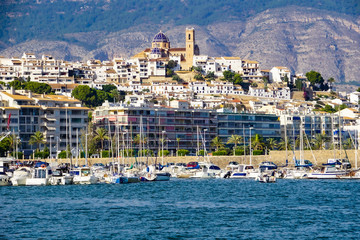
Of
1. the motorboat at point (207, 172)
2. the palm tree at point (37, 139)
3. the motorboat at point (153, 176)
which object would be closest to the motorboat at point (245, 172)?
the motorboat at point (207, 172)

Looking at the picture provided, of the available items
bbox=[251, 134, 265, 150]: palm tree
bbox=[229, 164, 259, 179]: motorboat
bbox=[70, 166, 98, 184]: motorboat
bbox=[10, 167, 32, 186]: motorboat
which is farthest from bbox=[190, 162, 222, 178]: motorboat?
bbox=[251, 134, 265, 150]: palm tree

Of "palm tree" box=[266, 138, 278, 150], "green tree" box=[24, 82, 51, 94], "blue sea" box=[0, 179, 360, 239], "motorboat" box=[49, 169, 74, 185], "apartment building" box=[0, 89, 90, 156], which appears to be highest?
"green tree" box=[24, 82, 51, 94]

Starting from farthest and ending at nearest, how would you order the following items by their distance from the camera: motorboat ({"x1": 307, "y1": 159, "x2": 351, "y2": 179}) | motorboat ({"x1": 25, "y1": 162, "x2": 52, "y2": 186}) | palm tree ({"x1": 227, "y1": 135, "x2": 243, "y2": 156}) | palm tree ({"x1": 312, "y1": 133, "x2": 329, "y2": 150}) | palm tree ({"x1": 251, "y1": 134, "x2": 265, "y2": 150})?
palm tree ({"x1": 312, "y1": 133, "x2": 329, "y2": 150}) < palm tree ({"x1": 227, "y1": 135, "x2": 243, "y2": 156}) < palm tree ({"x1": 251, "y1": 134, "x2": 265, "y2": 150}) < motorboat ({"x1": 307, "y1": 159, "x2": 351, "y2": 179}) < motorboat ({"x1": 25, "y1": 162, "x2": 52, "y2": 186})

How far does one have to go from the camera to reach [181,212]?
58.5 m

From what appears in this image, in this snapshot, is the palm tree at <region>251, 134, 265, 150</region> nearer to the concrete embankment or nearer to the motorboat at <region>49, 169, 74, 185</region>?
the concrete embankment

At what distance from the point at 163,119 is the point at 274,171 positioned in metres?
45.9

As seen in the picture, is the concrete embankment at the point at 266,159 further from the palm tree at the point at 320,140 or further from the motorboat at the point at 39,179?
the motorboat at the point at 39,179

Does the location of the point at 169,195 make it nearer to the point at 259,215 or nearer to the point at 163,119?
the point at 259,215

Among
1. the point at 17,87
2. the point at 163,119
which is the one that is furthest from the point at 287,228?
the point at 17,87

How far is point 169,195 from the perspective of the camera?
242 ft

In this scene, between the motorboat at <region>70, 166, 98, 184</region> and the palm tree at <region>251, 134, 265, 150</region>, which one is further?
the palm tree at <region>251, 134, 265, 150</region>

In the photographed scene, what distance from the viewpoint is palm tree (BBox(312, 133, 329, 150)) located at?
14455 cm

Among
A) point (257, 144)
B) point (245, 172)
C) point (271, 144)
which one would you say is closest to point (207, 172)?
point (245, 172)

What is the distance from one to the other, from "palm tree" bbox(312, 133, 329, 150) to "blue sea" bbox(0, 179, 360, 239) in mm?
59054
